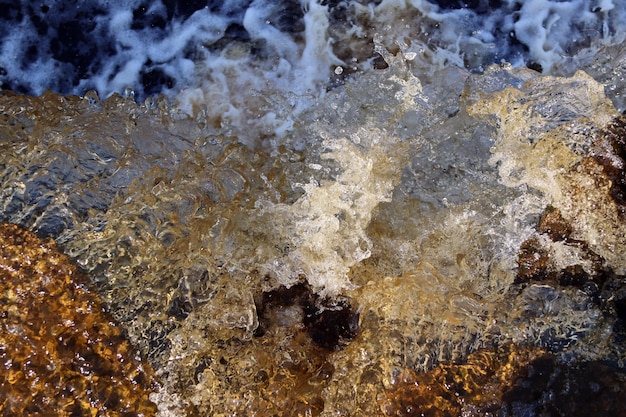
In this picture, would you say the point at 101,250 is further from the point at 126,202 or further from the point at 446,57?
the point at 446,57

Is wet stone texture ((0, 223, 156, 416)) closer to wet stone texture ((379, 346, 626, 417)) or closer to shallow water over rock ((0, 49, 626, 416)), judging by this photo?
shallow water over rock ((0, 49, 626, 416))

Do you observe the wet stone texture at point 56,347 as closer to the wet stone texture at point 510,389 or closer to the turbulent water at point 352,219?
the turbulent water at point 352,219

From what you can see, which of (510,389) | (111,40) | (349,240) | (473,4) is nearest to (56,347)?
(349,240)

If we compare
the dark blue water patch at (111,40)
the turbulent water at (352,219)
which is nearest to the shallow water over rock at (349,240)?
the turbulent water at (352,219)

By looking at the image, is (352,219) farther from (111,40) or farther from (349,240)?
(111,40)

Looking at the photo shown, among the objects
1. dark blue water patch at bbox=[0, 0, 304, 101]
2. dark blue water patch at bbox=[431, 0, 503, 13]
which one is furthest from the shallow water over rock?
dark blue water patch at bbox=[431, 0, 503, 13]

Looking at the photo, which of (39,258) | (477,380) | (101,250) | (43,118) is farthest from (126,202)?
(477,380)
